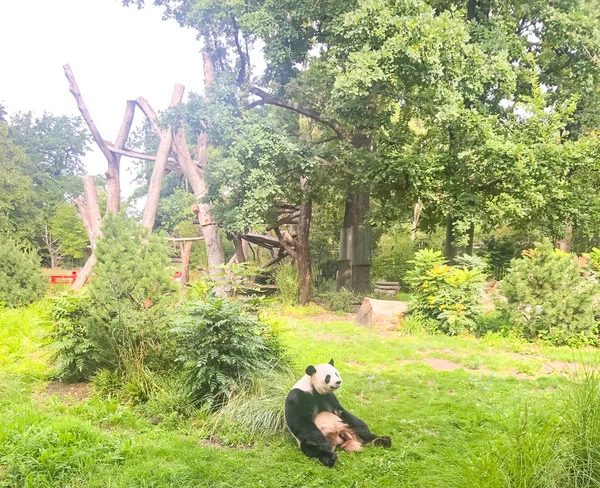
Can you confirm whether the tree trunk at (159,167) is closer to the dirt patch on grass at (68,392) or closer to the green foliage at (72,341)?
the green foliage at (72,341)

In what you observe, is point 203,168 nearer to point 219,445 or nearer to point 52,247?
point 52,247

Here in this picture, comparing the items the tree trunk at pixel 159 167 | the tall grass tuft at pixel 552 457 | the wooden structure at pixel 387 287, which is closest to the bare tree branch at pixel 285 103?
the tree trunk at pixel 159 167

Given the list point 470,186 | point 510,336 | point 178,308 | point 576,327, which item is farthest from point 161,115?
point 576,327

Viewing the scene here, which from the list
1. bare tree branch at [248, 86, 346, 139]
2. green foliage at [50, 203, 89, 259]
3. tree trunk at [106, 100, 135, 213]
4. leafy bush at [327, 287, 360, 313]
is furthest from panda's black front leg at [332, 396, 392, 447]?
green foliage at [50, 203, 89, 259]

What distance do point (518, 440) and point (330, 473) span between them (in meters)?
1.03

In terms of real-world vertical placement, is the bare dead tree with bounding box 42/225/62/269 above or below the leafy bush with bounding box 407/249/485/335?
above

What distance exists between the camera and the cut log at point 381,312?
6.70 metres

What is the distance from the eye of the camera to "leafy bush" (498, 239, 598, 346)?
568 cm

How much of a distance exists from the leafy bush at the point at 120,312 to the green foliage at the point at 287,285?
17.0 ft

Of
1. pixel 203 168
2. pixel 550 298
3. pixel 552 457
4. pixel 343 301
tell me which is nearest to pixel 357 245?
pixel 343 301

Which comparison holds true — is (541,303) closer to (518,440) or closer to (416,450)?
(416,450)

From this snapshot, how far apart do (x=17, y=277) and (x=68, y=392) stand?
15.4 feet

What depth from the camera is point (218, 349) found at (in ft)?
10.6

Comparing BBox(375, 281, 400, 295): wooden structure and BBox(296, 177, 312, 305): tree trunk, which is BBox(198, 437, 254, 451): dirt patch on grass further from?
BBox(375, 281, 400, 295): wooden structure
